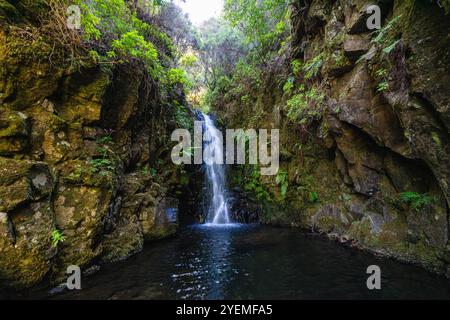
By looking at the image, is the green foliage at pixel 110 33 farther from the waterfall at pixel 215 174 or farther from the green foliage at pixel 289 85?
the waterfall at pixel 215 174

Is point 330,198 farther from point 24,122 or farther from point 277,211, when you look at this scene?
point 24,122

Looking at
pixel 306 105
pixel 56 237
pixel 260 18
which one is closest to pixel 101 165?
pixel 56 237

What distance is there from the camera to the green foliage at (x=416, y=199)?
5230 millimetres

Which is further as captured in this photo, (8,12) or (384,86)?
(384,86)

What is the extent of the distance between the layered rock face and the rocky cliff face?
19.7 ft

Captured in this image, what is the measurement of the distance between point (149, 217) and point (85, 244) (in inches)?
95.8

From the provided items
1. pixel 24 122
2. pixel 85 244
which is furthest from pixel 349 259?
pixel 24 122

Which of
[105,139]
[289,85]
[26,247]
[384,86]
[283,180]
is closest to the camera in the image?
[26,247]

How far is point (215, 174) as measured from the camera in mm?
13109

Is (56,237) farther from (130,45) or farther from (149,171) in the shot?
(130,45)

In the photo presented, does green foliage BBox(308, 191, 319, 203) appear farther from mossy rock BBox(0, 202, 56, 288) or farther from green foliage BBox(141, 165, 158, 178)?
mossy rock BBox(0, 202, 56, 288)

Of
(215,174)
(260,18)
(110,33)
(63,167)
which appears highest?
(260,18)

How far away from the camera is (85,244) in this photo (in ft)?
16.9

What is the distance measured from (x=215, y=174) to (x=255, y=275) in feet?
27.0
